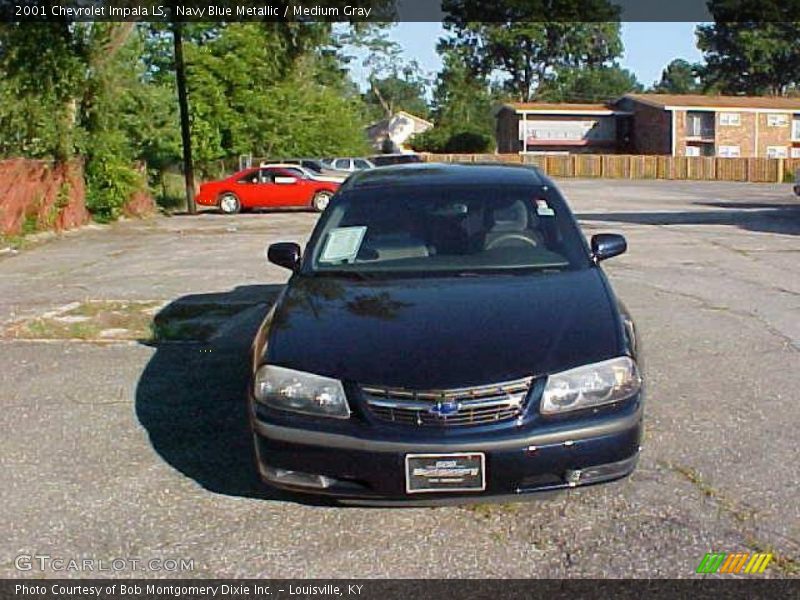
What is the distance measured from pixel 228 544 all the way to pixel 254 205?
24307mm

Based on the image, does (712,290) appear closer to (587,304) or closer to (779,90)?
(587,304)

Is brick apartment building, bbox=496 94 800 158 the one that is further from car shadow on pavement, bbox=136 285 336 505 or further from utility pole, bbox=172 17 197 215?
car shadow on pavement, bbox=136 285 336 505

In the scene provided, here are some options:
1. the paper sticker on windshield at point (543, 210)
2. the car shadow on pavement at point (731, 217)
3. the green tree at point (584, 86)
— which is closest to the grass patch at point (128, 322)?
the paper sticker on windshield at point (543, 210)

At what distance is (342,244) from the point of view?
17.3 feet

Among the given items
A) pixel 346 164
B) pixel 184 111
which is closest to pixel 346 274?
pixel 184 111

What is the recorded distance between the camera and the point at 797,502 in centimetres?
407

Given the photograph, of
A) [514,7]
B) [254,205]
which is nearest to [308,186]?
[254,205]

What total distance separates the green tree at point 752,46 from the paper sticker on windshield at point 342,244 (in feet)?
264

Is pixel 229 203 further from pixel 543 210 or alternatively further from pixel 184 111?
pixel 543 210

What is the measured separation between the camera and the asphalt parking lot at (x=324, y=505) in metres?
3.66

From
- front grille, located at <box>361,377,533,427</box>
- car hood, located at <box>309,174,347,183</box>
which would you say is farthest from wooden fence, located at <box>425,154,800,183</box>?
front grille, located at <box>361,377,533,427</box>

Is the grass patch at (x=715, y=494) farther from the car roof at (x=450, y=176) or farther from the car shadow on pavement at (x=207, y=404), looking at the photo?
the car roof at (x=450, y=176)

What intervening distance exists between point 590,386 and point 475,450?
58cm

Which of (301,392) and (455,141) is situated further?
(455,141)
